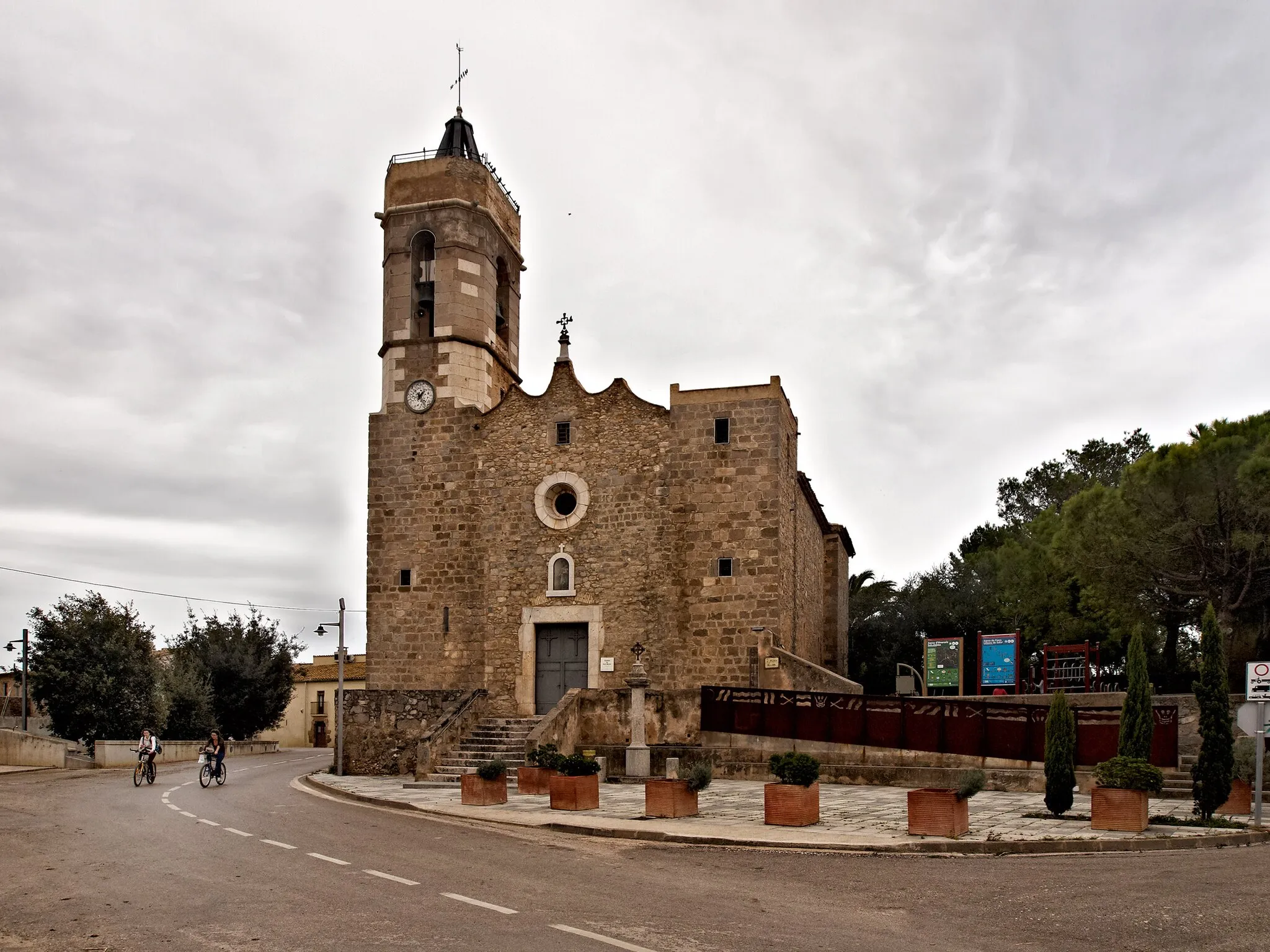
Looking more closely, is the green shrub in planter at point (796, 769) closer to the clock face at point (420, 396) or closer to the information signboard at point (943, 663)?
the information signboard at point (943, 663)

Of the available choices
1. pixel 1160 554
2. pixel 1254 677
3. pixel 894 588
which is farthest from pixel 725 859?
pixel 894 588

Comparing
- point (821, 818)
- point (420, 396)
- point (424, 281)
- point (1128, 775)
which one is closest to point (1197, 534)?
point (1128, 775)

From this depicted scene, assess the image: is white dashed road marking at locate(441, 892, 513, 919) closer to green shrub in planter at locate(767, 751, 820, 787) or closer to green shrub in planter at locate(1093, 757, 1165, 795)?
green shrub in planter at locate(767, 751, 820, 787)

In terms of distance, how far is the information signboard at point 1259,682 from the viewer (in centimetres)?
→ 1625

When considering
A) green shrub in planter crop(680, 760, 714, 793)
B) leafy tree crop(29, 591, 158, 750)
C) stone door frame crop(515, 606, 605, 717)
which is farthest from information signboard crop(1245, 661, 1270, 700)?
leafy tree crop(29, 591, 158, 750)

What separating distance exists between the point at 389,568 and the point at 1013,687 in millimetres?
16009

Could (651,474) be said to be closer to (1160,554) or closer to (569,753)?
(569,753)

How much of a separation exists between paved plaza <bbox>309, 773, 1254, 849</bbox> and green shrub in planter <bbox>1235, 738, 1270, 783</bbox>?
3.00ft

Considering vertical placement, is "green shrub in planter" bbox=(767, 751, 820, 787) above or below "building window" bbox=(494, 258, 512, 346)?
below

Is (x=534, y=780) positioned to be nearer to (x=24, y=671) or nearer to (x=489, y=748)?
(x=489, y=748)

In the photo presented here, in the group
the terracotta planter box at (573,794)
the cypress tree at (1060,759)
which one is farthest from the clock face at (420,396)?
the cypress tree at (1060,759)

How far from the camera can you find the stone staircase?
24.5 m

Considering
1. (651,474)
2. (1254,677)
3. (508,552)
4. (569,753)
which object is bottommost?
(569,753)

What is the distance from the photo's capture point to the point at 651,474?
28906mm
